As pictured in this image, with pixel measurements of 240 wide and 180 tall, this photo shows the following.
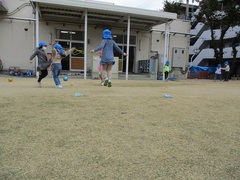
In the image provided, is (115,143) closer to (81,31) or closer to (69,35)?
(69,35)

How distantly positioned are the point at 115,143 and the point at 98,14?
13177mm

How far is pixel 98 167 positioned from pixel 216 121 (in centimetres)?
232

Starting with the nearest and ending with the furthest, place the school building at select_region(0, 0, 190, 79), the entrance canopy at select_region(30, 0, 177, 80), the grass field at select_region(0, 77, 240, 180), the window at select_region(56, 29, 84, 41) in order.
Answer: the grass field at select_region(0, 77, 240, 180) < the entrance canopy at select_region(30, 0, 177, 80) < the school building at select_region(0, 0, 190, 79) < the window at select_region(56, 29, 84, 41)

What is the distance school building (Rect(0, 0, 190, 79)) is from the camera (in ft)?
44.3

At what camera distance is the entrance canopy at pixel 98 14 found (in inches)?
486

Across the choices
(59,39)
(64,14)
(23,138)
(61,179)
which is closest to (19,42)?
(59,39)

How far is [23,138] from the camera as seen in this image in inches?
97.0

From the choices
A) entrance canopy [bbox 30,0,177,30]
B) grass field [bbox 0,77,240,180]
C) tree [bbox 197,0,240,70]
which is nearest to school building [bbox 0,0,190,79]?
entrance canopy [bbox 30,0,177,30]

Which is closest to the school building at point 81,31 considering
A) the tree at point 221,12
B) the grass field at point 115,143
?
the tree at point 221,12

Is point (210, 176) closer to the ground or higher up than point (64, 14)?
closer to the ground

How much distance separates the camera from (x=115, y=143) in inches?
95.7

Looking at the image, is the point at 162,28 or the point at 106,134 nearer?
the point at 106,134

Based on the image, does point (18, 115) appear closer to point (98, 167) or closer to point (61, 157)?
point (61, 157)

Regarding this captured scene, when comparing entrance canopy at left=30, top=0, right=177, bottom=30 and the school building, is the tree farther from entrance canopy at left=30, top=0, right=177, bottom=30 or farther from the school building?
entrance canopy at left=30, top=0, right=177, bottom=30
